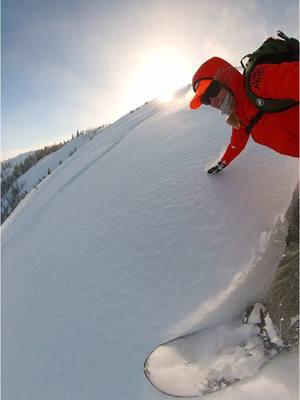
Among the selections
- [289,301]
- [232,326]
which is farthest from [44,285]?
[289,301]

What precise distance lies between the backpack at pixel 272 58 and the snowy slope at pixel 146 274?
866mm

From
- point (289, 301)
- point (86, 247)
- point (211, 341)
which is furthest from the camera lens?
point (86, 247)

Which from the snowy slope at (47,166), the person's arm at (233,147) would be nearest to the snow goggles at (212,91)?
the person's arm at (233,147)

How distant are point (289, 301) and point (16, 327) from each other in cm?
244

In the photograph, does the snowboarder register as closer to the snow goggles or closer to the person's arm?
the snow goggles

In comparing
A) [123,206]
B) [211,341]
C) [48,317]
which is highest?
[123,206]

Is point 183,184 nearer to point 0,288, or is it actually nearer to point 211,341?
point 211,341

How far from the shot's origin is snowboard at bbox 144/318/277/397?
199 cm

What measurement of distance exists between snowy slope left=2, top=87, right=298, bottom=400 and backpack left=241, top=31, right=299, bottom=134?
0.87m

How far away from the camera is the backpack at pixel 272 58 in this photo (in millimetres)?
1953

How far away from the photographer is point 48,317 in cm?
299

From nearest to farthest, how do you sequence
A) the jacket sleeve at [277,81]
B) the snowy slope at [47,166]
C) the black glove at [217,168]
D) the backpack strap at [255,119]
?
the jacket sleeve at [277,81], the backpack strap at [255,119], the black glove at [217,168], the snowy slope at [47,166]

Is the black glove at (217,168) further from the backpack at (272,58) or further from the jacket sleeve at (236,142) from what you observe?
the backpack at (272,58)

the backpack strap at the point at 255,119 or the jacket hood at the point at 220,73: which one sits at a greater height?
the jacket hood at the point at 220,73
